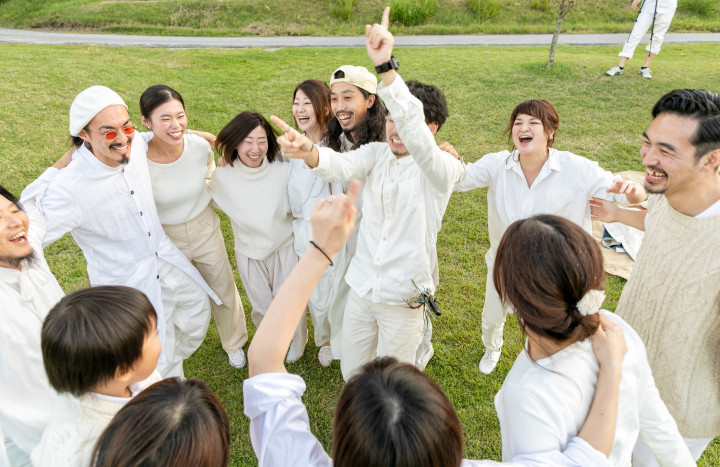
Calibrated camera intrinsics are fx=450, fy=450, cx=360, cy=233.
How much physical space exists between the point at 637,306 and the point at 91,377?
274 centimetres

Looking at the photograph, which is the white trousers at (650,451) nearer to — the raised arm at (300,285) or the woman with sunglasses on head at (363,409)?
the woman with sunglasses on head at (363,409)

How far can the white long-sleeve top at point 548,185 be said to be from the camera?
3.03 meters

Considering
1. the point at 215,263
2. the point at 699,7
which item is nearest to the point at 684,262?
the point at 215,263

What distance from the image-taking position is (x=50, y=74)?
9.70 metres

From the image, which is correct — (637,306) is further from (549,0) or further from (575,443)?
(549,0)

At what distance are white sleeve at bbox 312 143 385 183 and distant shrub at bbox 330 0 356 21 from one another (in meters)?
15.8

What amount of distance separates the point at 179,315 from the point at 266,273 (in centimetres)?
76

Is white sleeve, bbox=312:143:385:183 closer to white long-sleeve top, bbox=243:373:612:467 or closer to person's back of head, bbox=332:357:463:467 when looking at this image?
white long-sleeve top, bbox=243:373:612:467

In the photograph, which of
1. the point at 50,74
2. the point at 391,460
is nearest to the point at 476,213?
the point at 391,460

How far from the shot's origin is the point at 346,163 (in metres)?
2.89

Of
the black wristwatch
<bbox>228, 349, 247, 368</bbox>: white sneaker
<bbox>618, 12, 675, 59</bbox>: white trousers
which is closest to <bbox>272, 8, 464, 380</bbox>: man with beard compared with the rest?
the black wristwatch

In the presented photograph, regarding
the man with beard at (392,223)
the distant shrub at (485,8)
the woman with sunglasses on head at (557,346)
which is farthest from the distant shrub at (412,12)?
the woman with sunglasses on head at (557,346)

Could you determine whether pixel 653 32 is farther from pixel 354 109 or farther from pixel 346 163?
pixel 346 163

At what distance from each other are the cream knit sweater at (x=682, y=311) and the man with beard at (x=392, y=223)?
3.80 ft
